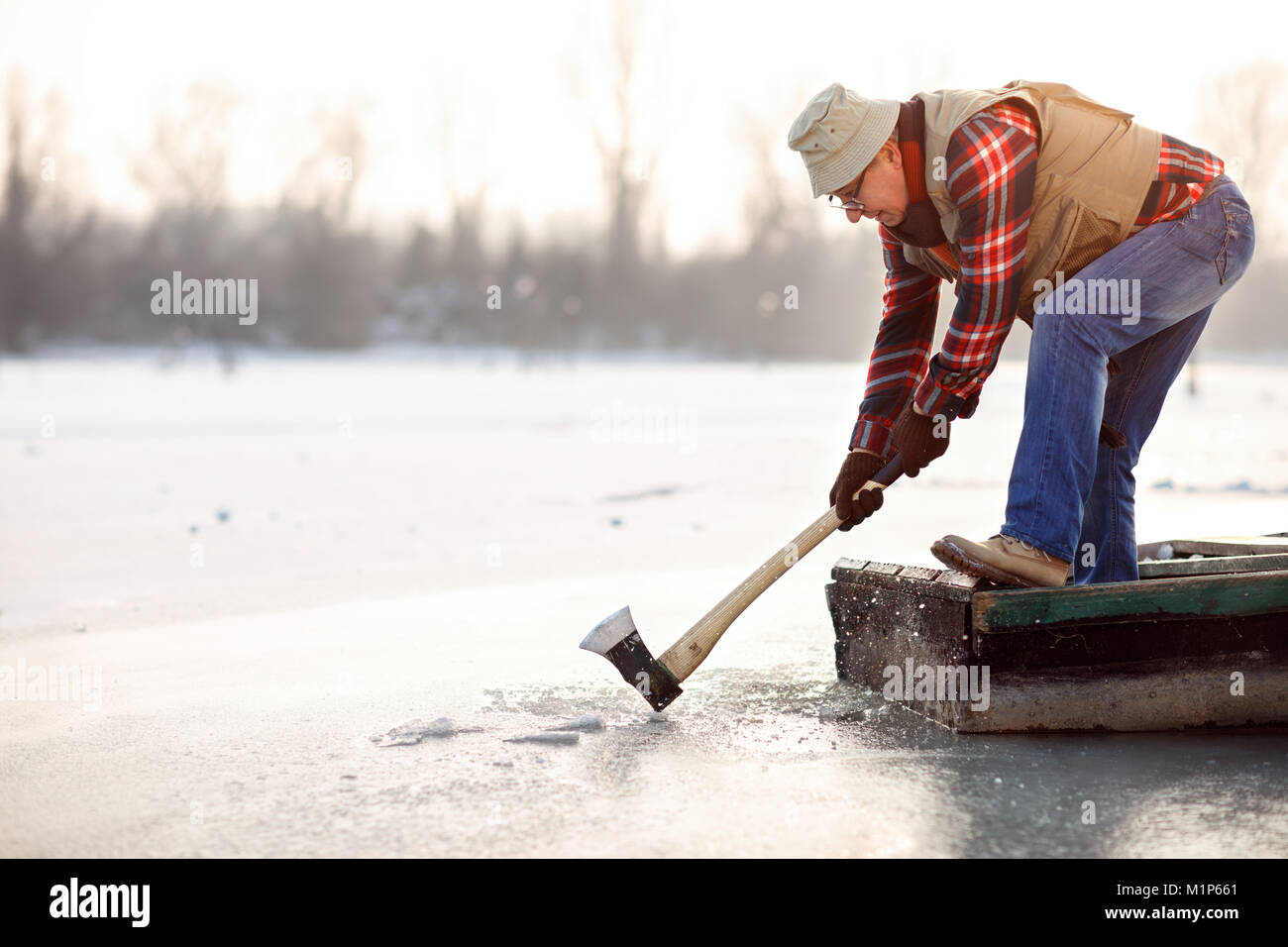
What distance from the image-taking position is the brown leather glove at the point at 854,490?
3.01 meters

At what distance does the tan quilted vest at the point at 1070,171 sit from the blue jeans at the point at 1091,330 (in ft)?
0.21

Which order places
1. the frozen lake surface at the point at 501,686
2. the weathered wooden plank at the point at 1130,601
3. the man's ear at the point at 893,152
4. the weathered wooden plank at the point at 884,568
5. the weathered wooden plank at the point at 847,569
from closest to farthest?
the frozen lake surface at the point at 501,686
the weathered wooden plank at the point at 1130,601
the man's ear at the point at 893,152
the weathered wooden plank at the point at 884,568
the weathered wooden plank at the point at 847,569

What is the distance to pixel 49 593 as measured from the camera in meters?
4.73

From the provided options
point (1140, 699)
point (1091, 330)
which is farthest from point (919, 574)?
point (1091, 330)

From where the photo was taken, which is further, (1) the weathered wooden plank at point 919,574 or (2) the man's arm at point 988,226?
(1) the weathered wooden plank at point 919,574

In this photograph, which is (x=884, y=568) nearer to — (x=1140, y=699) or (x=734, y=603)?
(x=734, y=603)

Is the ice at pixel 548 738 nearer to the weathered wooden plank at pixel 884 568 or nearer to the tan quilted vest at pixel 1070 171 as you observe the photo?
the weathered wooden plank at pixel 884 568

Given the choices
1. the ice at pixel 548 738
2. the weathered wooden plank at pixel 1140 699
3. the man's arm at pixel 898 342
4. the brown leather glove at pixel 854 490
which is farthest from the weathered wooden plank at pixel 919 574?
the ice at pixel 548 738

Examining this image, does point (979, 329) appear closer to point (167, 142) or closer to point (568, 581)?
point (568, 581)

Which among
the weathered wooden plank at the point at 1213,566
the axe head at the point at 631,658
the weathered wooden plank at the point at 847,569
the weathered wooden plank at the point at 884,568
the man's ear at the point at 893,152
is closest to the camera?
the man's ear at the point at 893,152

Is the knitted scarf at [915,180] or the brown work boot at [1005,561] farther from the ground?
the knitted scarf at [915,180]

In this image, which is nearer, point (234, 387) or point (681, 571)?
point (681, 571)
